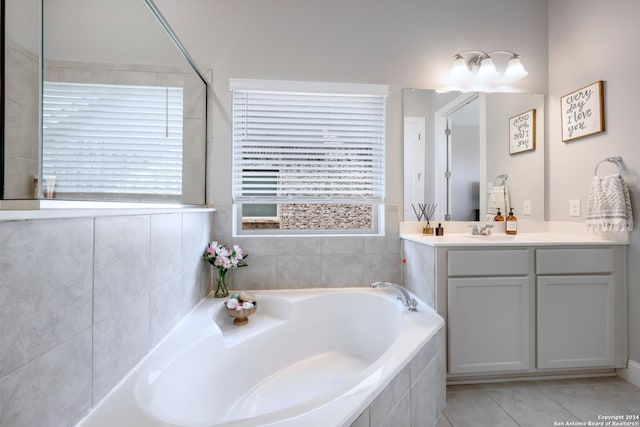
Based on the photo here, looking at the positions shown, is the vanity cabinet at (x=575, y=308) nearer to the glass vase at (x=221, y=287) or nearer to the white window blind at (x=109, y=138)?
the glass vase at (x=221, y=287)

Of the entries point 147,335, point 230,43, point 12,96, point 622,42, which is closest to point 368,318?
point 147,335

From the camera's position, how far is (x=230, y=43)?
2.08 meters

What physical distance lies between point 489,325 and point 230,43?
2.46 m

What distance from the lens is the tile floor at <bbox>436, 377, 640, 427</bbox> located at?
141 centimetres

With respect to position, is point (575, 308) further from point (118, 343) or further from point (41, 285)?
point (41, 285)

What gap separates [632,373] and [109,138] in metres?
2.92

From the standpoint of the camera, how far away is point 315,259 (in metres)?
2.12

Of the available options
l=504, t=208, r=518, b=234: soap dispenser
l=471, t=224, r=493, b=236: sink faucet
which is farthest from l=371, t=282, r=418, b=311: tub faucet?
l=504, t=208, r=518, b=234: soap dispenser

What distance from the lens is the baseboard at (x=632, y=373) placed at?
5.48 ft

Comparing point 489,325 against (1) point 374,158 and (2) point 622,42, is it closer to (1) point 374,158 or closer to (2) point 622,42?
(1) point 374,158

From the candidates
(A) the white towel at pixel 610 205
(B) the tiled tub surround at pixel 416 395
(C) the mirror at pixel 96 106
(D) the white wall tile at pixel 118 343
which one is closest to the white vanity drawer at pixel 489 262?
(B) the tiled tub surround at pixel 416 395

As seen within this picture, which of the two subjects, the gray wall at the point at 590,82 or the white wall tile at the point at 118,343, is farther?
the gray wall at the point at 590,82

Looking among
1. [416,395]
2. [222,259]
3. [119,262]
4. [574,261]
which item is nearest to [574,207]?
[574,261]

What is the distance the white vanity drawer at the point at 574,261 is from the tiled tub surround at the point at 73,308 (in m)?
2.00
